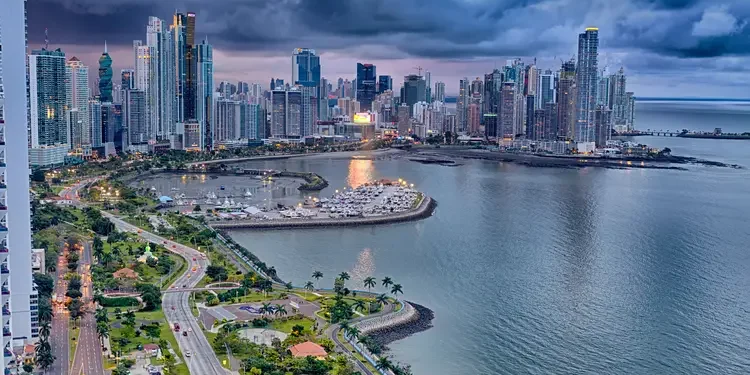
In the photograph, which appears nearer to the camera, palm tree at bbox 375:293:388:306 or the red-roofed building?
the red-roofed building

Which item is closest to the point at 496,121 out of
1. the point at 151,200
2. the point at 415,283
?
the point at 151,200

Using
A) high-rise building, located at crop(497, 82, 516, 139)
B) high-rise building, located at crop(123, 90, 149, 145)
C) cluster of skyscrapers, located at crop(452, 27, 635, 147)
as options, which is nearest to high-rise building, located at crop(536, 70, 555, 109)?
cluster of skyscrapers, located at crop(452, 27, 635, 147)

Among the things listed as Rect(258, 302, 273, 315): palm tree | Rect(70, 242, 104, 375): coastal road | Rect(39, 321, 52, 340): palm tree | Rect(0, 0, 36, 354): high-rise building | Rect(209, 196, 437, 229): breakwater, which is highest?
Rect(0, 0, 36, 354): high-rise building

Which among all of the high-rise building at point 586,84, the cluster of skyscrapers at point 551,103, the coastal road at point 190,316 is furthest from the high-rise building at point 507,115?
the coastal road at point 190,316

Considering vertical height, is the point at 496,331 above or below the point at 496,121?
below

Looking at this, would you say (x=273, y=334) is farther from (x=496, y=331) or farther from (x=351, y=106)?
(x=351, y=106)

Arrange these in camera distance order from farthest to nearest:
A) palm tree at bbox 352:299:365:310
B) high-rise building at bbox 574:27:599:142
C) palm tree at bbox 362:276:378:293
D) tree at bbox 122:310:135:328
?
high-rise building at bbox 574:27:599:142
palm tree at bbox 362:276:378:293
palm tree at bbox 352:299:365:310
tree at bbox 122:310:135:328

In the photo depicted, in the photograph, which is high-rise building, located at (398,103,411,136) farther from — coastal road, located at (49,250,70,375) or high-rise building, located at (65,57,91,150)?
coastal road, located at (49,250,70,375)

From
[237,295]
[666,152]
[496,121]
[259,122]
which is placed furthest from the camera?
[496,121]
